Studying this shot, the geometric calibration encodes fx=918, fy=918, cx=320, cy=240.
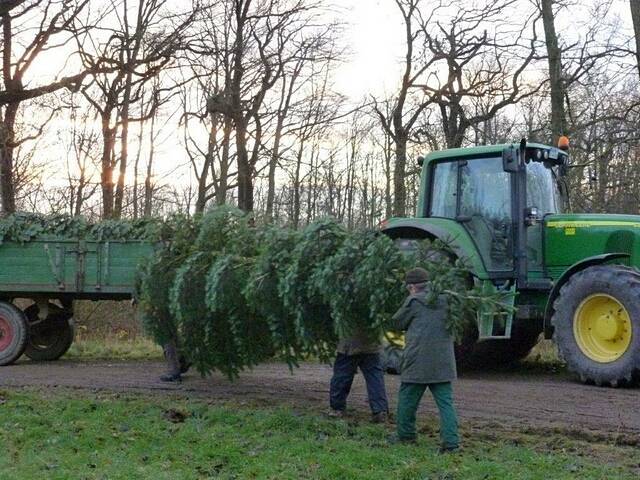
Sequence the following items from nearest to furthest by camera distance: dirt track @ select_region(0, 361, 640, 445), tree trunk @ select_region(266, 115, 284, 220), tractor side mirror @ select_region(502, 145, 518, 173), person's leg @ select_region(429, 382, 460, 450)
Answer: person's leg @ select_region(429, 382, 460, 450) < dirt track @ select_region(0, 361, 640, 445) < tractor side mirror @ select_region(502, 145, 518, 173) < tree trunk @ select_region(266, 115, 284, 220)

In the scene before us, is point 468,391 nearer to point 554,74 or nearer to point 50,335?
point 50,335

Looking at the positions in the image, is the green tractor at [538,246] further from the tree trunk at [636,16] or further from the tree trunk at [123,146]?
the tree trunk at [123,146]

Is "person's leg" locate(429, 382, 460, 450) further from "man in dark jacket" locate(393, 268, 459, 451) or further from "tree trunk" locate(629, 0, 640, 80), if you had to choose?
"tree trunk" locate(629, 0, 640, 80)

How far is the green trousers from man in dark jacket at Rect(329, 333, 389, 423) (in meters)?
0.92

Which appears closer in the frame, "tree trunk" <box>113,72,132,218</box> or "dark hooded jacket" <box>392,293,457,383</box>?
"dark hooded jacket" <box>392,293,457,383</box>

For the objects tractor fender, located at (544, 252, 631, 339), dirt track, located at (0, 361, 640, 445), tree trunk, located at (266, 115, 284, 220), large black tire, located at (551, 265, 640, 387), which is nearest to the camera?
dirt track, located at (0, 361, 640, 445)

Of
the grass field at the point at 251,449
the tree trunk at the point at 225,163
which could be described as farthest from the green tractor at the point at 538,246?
the tree trunk at the point at 225,163

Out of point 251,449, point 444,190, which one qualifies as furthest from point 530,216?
point 251,449

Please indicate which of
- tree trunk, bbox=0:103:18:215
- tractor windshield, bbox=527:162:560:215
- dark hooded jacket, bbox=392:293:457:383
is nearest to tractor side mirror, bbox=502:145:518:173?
tractor windshield, bbox=527:162:560:215

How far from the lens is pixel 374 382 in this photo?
8625mm

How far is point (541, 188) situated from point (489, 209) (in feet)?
2.38

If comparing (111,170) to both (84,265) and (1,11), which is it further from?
(1,11)

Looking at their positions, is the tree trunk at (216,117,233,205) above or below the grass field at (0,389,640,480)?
above

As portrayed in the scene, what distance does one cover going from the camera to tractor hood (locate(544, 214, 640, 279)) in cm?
1102
